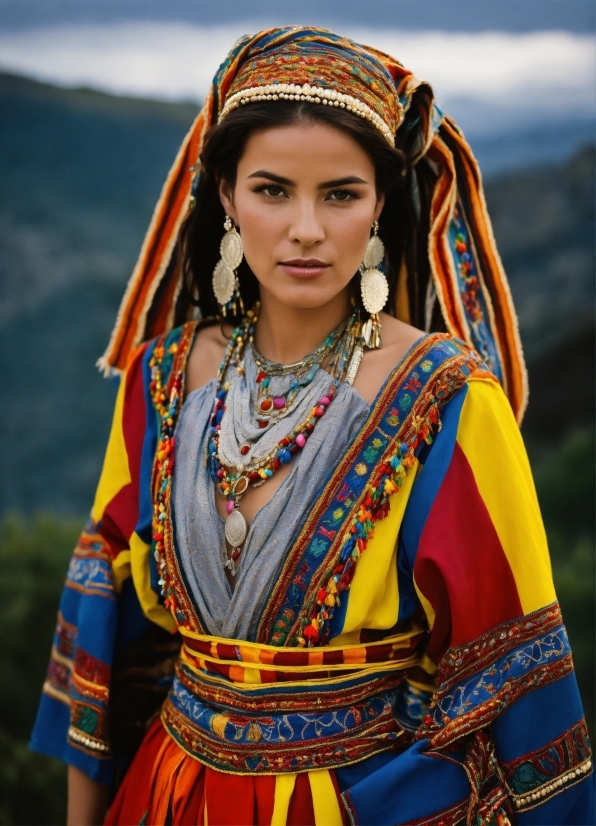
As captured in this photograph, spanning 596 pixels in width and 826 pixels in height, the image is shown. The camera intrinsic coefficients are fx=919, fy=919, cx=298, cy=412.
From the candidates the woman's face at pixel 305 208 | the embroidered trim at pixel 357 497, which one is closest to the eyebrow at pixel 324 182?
the woman's face at pixel 305 208

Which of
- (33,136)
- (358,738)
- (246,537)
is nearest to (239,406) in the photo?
(246,537)

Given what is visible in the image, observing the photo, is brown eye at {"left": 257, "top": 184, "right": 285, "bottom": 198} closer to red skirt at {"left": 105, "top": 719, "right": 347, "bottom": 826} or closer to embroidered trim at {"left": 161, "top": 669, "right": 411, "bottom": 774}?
embroidered trim at {"left": 161, "top": 669, "right": 411, "bottom": 774}

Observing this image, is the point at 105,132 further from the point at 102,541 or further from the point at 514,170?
the point at 102,541

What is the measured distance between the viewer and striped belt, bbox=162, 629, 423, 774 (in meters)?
1.58

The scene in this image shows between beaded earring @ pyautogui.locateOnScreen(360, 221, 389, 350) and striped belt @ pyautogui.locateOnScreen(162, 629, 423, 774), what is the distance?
1.81ft

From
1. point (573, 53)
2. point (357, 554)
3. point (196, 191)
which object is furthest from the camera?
point (573, 53)

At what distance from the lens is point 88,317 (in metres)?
3.28

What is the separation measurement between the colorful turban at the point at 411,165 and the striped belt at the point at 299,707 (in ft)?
2.14

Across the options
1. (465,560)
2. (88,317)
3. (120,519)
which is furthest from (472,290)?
(88,317)

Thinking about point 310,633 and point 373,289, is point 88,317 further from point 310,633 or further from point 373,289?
point 310,633

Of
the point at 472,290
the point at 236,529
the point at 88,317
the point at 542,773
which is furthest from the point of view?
the point at 88,317

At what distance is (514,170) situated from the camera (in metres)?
3.25

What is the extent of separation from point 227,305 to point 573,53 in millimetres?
1710

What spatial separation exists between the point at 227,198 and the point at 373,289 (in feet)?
1.11
